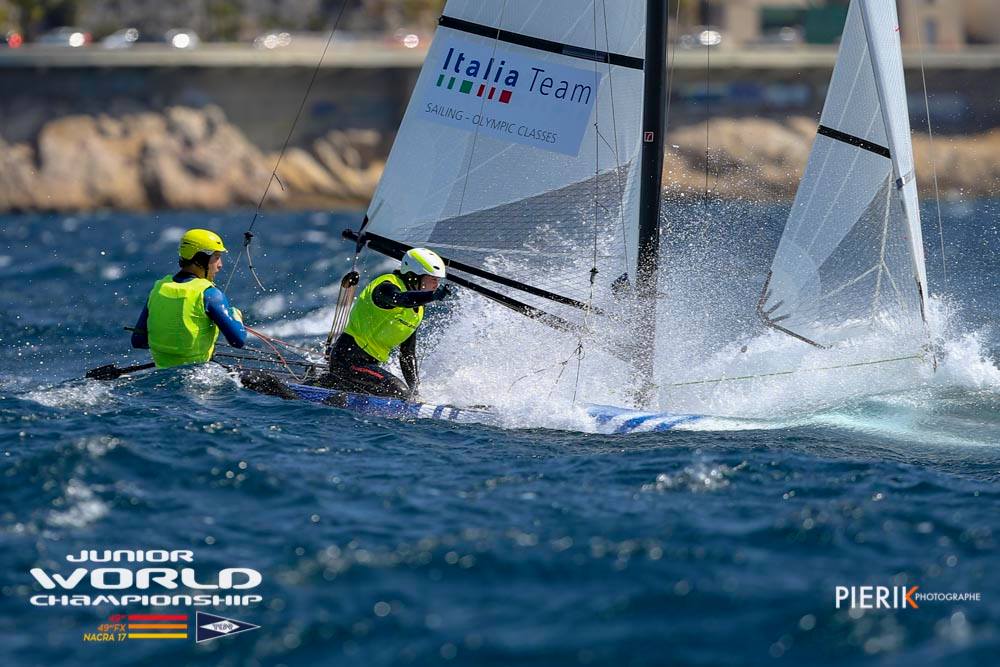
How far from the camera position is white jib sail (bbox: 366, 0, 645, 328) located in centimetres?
837

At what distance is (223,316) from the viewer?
841 cm

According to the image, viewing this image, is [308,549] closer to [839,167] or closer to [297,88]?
[839,167]

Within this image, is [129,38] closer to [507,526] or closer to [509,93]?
[509,93]

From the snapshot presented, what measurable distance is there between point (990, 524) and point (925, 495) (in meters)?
0.51

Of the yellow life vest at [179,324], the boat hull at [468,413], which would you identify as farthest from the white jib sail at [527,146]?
the yellow life vest at [179,324]

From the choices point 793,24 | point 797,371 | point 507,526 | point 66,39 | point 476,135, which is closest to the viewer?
point 507,526

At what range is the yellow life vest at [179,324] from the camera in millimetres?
8430

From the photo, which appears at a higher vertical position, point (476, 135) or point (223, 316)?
point (476, 135)

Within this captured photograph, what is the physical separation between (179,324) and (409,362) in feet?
5.18

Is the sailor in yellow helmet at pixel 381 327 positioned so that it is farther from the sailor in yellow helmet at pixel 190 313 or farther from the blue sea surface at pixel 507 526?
the sailor in yellow helmet at pixel 190 313

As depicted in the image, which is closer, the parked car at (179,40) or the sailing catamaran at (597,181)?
the sailing catamaran at (597,181)

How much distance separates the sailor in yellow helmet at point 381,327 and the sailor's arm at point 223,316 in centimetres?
64

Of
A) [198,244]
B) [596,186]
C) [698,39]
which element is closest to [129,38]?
[698,39]

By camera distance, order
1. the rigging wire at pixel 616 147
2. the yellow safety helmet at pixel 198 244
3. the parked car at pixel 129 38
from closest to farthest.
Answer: the rigging wire at pixel 616 147
the yellow safety helmet at pixel 198 244
the parked car at pixel 129 38
